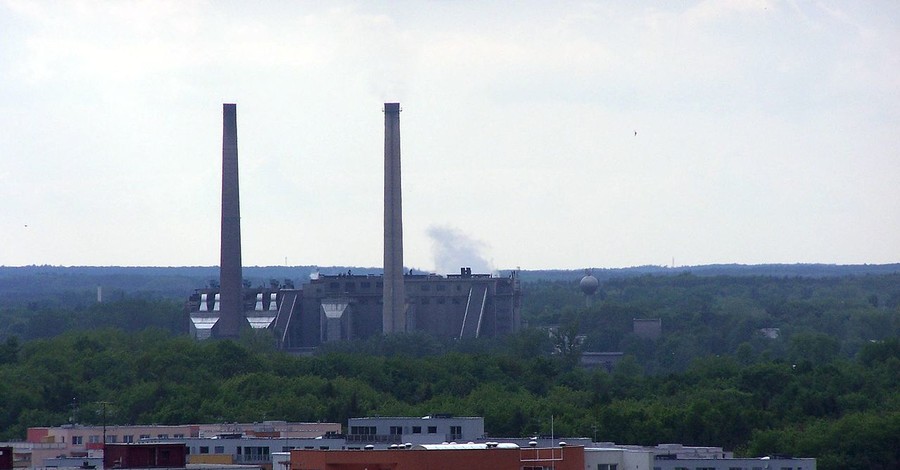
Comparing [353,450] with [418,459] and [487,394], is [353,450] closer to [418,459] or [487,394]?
[418,459]

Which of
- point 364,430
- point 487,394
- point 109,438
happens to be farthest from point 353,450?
point 487,394

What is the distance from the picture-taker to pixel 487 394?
15262 centimetres

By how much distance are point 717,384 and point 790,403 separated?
39.8 feet

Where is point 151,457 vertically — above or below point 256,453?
above

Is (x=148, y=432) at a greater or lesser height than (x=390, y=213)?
lesser

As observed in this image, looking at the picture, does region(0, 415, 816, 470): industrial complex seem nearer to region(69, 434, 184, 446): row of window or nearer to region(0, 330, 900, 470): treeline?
region(69, 434, 184, 446): row of window

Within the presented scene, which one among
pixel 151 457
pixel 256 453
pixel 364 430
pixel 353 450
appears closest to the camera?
pixel 353 450

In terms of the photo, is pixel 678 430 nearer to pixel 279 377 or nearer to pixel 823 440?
pixel 823 440

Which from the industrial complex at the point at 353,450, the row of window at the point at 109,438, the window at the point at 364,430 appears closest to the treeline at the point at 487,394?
the industrial complex at the point at 353,450

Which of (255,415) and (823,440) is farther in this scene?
(255,415)

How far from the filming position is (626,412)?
13225 centimetres

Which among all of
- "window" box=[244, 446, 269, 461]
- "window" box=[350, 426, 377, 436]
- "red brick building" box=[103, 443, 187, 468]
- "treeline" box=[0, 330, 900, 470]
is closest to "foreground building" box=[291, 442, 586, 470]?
"red brick building" box=[103, 443, 187, 468]

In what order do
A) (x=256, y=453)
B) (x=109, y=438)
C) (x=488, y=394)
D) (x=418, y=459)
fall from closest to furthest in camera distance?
(x=418, y=459), (x=256, y=453), (x=109, y=438), (x=488, y=394)

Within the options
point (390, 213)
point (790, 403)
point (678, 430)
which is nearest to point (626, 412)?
point (678, 430)
